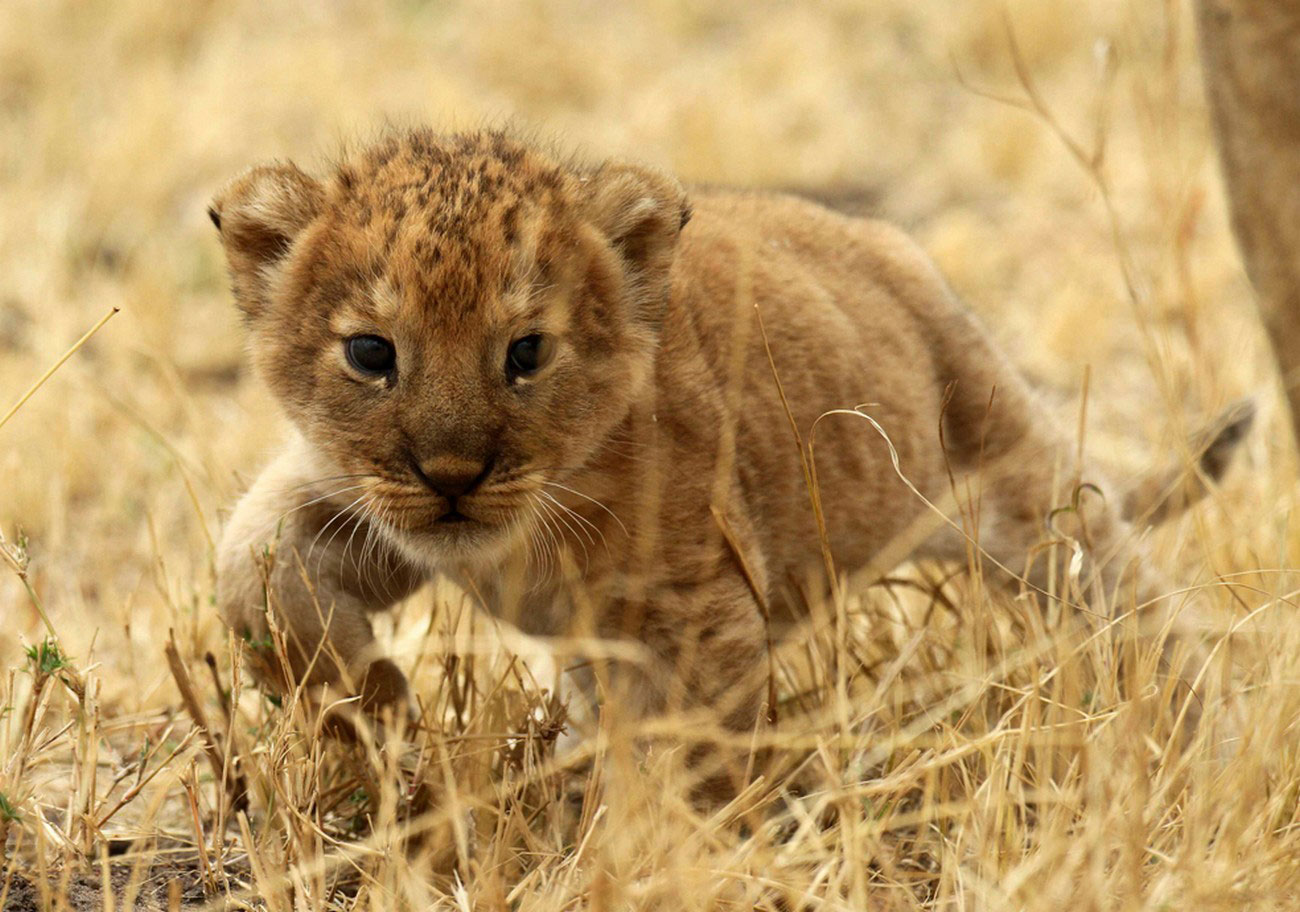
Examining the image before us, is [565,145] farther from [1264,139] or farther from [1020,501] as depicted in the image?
[1264,139]

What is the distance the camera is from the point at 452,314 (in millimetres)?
3375

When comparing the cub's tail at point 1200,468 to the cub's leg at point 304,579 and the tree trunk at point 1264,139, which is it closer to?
the tree trunk at point 1264,139

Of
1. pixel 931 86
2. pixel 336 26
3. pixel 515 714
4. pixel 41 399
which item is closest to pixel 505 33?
pixel 336 26

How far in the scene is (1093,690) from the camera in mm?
3926

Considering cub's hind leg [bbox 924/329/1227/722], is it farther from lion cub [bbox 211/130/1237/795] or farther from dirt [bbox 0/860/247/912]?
dirt [bbox 0/860/247/912]

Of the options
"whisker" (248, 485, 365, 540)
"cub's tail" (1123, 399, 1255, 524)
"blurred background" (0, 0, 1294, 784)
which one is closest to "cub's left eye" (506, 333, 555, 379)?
"whisker" (248, 485, 365, 540)

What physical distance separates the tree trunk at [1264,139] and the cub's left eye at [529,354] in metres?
2.25

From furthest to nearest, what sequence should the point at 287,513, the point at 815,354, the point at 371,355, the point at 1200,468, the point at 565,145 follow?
1. the point at 565,145
2. the point at 1200,468
3. the point at 815,354
4. the point at 287,513
5. the point at 371,355

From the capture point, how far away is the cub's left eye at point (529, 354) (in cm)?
349

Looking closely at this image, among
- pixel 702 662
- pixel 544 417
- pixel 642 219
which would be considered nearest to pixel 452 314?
pixel 544 417

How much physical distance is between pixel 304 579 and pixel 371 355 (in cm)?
63

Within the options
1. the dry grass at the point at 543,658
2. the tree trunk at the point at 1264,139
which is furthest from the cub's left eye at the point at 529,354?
the tree trunk at the point at 1264,139

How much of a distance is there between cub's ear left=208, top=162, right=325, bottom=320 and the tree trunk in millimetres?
2620

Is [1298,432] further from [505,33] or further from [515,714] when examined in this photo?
[505,33]
